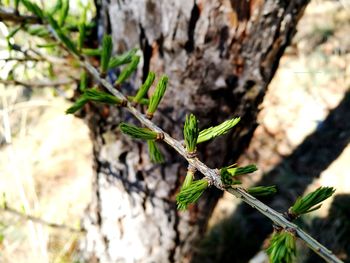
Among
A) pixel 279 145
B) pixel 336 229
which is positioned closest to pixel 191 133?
pixel 336 229

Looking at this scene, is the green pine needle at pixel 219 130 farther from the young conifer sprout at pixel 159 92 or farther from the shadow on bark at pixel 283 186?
the shadow on bark at pixel 283 186

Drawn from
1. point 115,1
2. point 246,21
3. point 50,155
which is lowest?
point 246,21

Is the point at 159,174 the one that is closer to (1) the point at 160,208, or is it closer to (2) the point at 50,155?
(1) the point at 160,208

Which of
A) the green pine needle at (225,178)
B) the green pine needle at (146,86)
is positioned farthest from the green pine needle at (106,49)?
the green pine needle at (225,178)

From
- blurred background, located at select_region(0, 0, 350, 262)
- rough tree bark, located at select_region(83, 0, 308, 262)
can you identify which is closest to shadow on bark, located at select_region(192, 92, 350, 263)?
blurred background, located at select_region(0, 0, 350, 262)

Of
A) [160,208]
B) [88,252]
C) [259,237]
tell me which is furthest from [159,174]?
[259,237]

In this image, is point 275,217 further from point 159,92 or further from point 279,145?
point 279,145
